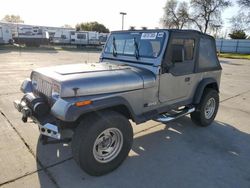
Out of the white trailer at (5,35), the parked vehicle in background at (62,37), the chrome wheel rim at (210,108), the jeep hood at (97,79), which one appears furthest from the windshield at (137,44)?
the parked vehicle in background at (62,37)

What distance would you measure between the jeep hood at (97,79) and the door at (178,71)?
1.18 feet

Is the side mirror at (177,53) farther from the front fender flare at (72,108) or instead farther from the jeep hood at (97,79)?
the front fender flare at (72,108)

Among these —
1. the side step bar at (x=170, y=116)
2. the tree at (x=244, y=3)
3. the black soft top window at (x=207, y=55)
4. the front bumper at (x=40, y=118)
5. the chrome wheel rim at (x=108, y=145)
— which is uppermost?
the tree at (x=244, y=3)

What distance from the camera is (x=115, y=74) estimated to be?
3428mm

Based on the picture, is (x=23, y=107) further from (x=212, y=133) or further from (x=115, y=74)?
(x=212, y=133)

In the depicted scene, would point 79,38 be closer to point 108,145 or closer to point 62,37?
point 62,37

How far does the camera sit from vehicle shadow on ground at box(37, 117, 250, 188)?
3.15m

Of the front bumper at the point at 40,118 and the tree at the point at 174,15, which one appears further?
the tree at the point at 174,15

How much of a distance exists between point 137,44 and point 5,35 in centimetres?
3136

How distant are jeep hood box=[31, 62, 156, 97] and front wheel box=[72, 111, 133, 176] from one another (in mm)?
Answer: 363

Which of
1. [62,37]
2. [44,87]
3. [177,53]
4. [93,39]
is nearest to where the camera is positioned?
[44,87]

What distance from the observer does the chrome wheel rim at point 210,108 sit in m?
5.22

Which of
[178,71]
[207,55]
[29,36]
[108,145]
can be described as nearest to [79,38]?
[29,36]

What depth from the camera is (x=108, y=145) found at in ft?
11.1
